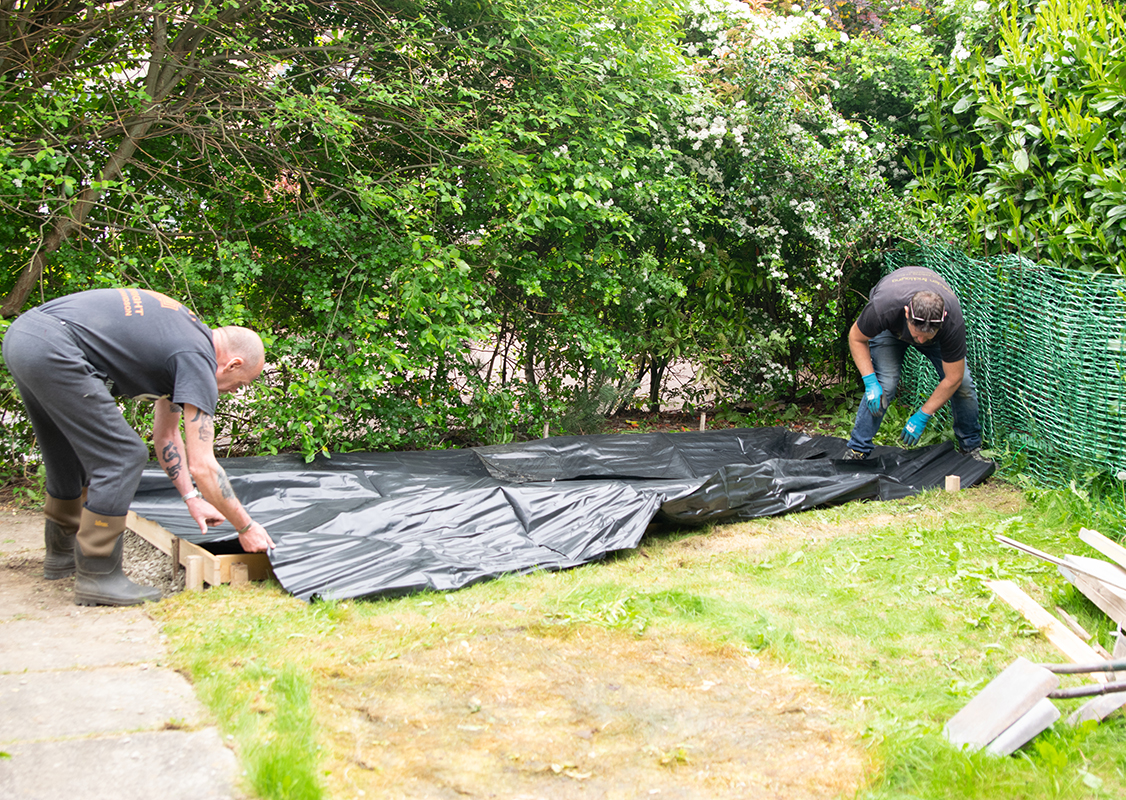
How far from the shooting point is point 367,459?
502 centimetres

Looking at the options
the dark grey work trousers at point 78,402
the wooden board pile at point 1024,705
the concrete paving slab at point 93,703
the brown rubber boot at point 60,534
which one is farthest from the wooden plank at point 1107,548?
the brown rubber boot at point 60,534

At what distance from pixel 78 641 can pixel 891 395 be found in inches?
189

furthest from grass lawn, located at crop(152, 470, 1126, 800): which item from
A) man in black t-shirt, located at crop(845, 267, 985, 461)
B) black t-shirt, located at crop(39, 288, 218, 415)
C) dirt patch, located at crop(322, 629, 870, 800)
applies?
man in black t-shirt, located at crop(845, 267, 985, 461)

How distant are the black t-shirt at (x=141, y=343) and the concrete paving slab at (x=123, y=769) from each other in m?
1.29

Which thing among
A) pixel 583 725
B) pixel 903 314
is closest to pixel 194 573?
pixel 583 725

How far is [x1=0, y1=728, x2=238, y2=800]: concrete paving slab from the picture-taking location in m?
1.79

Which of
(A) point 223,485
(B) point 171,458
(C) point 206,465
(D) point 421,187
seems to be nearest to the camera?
(C) point 206,465

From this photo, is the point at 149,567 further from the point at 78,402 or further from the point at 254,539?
the point at 78,402

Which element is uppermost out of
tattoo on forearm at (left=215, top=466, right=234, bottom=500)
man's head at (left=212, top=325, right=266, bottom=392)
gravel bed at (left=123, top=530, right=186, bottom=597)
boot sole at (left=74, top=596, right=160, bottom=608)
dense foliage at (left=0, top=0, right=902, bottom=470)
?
dense foliage at (left=0, top=0, right=902, bottom=470)

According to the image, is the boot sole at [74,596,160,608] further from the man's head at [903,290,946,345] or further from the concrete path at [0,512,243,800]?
the man's head at [903,290,946,345]

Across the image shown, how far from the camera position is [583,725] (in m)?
2.30

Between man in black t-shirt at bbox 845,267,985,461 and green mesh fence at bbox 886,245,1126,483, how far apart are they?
0.20m

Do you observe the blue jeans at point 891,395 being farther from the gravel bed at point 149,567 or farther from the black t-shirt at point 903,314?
the gravel bed at point 149,567

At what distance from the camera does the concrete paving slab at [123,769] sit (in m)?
1.79
